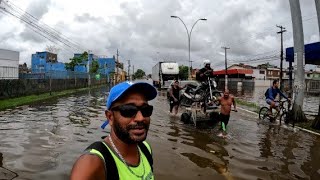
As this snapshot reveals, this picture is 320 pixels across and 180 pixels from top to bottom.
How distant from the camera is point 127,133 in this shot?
2416mm

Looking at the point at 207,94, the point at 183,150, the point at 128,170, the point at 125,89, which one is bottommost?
the point at 183,150

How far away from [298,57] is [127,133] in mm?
14624

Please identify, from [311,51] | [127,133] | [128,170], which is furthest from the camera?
[311,51]

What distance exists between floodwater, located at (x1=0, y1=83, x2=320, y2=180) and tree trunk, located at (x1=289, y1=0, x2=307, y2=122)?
1450 mm

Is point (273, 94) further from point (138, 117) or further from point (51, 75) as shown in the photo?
point (51, 75)

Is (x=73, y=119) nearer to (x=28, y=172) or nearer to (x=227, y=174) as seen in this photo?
(x=28, y=172)

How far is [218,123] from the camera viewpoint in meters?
15.2

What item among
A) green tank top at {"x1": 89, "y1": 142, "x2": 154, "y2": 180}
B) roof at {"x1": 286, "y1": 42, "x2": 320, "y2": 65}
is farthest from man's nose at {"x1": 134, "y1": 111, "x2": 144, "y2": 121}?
roof at {"x1": 286, "y1": 42, "x2": 320, "y2": 65}

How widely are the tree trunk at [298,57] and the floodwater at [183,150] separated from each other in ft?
4.76

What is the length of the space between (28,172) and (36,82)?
27.8 m

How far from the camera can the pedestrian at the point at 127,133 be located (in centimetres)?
225

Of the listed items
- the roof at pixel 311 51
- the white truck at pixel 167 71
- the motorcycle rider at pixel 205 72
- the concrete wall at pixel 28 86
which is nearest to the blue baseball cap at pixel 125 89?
the motorcycle rider at pixel 205 72

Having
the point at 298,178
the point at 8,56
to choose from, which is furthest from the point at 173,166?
the point at 8,56

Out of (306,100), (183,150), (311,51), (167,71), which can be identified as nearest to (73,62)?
(167,71)
